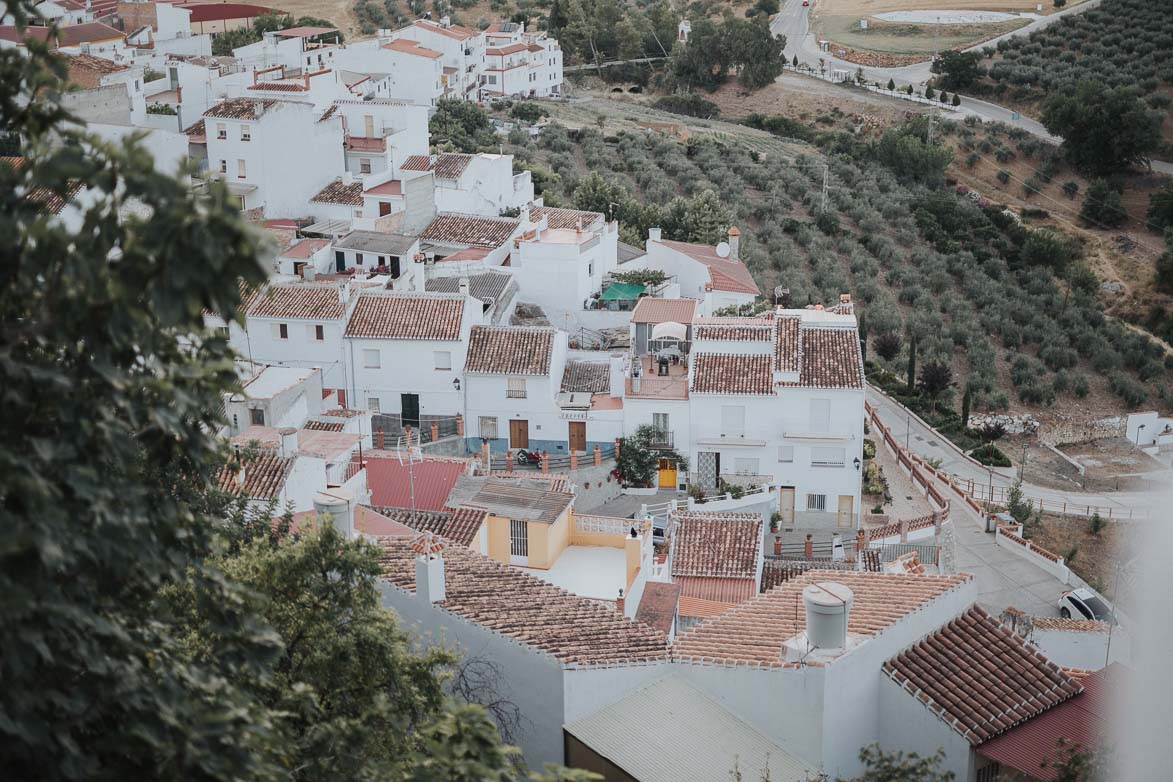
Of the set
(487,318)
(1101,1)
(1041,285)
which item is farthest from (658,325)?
(1101,1)

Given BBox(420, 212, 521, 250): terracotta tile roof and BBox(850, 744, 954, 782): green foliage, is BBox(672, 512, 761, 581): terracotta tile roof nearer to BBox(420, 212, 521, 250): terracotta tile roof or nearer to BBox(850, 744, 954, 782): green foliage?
BBox(850, 744, 954, 782): green foliage

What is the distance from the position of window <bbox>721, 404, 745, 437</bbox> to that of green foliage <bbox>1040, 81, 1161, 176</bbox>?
55.2 metres

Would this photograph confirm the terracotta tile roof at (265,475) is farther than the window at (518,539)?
No

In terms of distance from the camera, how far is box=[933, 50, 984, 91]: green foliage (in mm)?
98938

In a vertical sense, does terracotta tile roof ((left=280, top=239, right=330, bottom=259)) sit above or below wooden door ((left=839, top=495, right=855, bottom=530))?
above

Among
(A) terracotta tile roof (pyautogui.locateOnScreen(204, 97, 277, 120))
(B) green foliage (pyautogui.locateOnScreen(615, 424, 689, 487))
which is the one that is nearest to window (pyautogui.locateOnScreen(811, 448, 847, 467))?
(B) green foliage (pyautogui.locateOnScreen(615, 424, 689, 487))

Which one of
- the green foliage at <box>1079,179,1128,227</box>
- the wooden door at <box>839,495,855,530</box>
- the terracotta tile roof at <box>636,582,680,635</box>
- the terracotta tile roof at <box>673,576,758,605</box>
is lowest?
the green foliage at <box>1079,179,1128,227</box>

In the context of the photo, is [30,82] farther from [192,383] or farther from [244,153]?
[244,153]

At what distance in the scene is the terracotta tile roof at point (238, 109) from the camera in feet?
157

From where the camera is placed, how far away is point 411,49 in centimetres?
7150

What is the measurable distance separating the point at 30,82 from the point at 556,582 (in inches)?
637

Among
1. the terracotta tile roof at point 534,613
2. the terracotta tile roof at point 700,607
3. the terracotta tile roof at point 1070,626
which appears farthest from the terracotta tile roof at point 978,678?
the terracotta tile roof at point 1070,626

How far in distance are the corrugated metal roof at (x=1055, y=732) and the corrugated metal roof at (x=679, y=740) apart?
2.40m

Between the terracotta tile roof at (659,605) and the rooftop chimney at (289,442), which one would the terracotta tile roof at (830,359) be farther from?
the rooftop chimney at (289,442)
